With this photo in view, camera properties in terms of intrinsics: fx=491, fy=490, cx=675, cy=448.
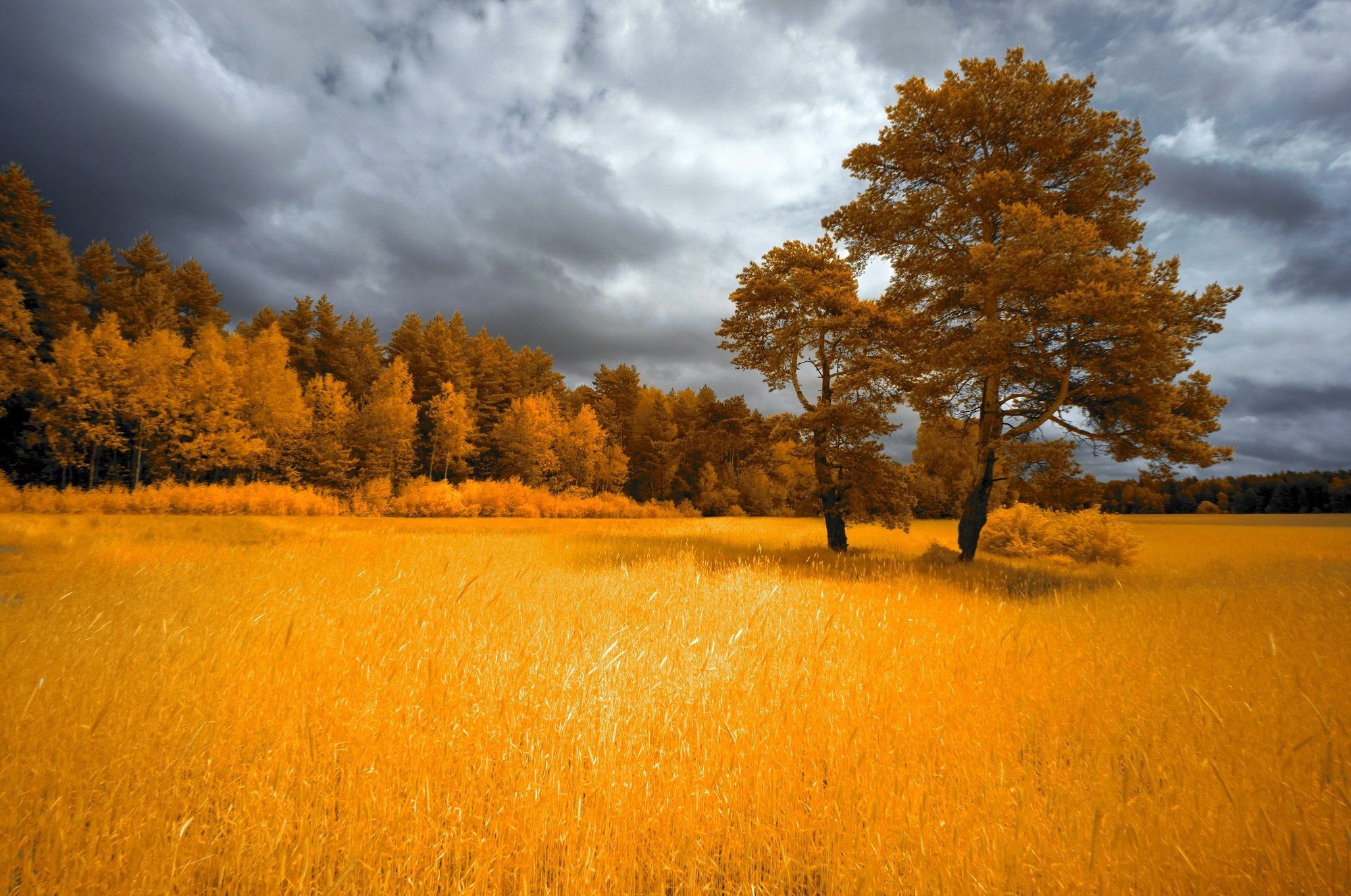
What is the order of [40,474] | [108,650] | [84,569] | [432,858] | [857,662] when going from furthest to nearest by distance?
[40,474] < [84,569] < [857,662] < [108,650] < [432,858]

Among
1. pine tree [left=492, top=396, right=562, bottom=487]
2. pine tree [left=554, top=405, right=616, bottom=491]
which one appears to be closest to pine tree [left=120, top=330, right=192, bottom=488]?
pine tree [left=492, top=396, right=562, bottom=487]

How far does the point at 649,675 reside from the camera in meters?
4.11

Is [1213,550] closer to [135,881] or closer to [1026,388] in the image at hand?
[1026,388]

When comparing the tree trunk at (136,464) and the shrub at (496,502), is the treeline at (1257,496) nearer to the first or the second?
the shrub at (496,502)

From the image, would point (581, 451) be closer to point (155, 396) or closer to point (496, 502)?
point (496, 502)

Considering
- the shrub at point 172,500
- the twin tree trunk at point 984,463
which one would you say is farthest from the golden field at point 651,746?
the shrub at point 172,500

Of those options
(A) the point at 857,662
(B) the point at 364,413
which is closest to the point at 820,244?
(A) the point at 857,662

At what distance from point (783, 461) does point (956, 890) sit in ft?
41.2

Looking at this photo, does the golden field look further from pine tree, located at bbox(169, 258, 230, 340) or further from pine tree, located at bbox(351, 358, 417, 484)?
pine tree, located at bbox(169, 258, 230, 340)

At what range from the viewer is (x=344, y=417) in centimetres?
3428

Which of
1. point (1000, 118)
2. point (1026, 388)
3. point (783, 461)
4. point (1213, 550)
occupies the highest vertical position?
point (1000, 118)

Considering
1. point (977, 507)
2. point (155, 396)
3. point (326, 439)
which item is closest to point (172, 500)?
point (155, 396)

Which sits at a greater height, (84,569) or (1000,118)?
(1000,118)

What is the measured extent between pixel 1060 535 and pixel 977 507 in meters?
6.57
